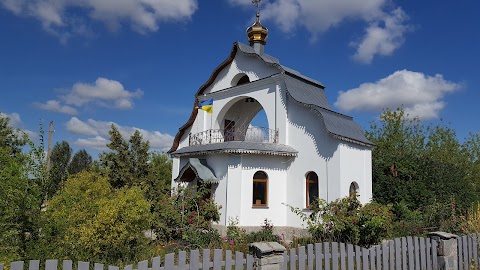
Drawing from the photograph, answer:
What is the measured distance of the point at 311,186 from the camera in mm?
14266

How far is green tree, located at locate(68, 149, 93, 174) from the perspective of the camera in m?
35.5

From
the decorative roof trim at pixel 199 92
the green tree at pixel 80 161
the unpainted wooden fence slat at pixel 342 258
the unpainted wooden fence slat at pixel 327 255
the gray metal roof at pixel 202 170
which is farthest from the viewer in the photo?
the green tree at pixel 80 161

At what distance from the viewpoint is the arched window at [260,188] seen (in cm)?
1439

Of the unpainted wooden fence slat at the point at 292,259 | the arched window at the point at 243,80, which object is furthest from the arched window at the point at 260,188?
the unpainted wooden fence slat at the point at 292,259

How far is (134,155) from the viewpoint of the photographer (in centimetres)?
1869

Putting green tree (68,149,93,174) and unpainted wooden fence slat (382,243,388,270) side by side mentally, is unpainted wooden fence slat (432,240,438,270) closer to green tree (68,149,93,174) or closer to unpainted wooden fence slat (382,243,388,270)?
unpainted wooden fence slat (382,243,388,270)

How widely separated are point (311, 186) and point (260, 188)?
6.57 ft

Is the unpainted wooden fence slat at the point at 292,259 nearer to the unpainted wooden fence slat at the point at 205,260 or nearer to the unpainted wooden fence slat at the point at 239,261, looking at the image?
the unpainted wooden fence slat at the point at 239,261

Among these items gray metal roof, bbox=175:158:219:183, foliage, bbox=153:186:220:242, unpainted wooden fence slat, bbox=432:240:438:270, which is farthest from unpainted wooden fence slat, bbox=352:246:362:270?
gray metal roof, bbox=175:158:219:183

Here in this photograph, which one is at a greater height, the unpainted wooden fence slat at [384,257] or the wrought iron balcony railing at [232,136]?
the wrought iron balcony railing at [232,136]

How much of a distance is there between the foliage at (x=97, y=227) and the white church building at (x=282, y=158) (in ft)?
20.1

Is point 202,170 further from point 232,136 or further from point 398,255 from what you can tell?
point 398,255

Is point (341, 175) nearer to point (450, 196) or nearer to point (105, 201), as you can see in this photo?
point (450, 196)

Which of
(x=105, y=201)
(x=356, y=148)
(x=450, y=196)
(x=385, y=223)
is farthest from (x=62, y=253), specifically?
(x=450, y=196)
